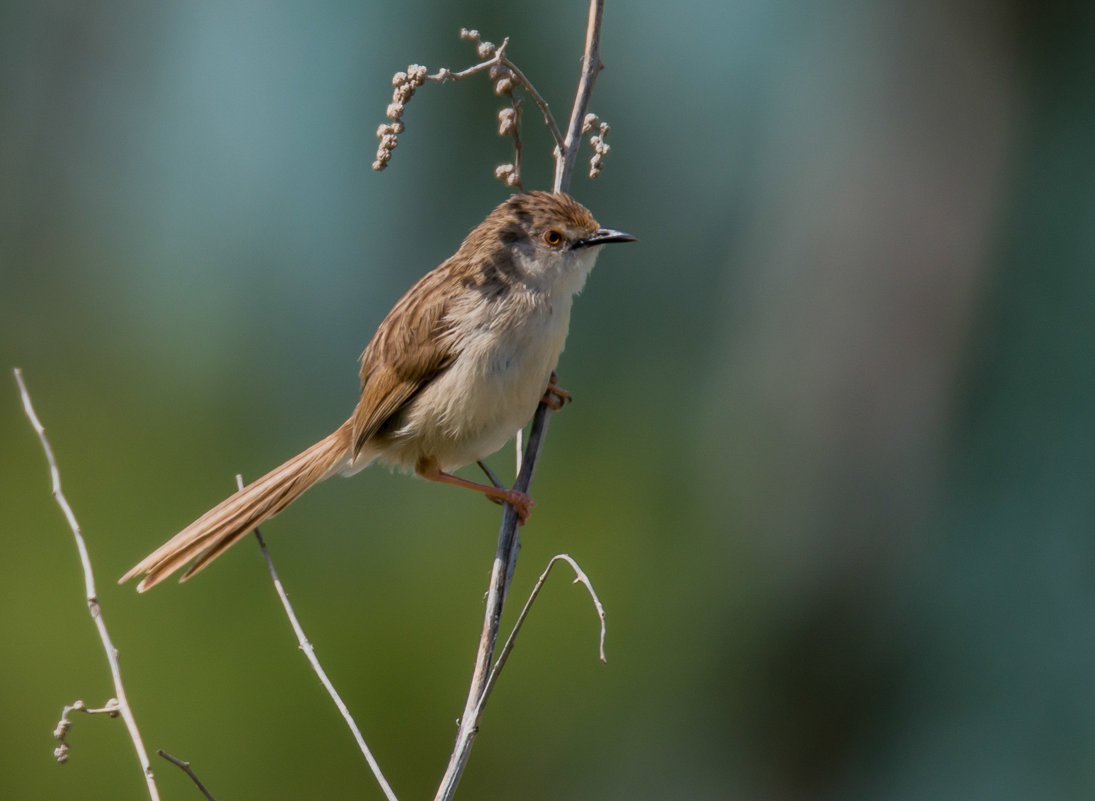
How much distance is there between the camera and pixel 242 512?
4238 mm

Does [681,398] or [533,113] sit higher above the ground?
[533,113]

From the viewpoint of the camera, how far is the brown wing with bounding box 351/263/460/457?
13.7ft

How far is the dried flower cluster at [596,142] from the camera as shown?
2.95 m

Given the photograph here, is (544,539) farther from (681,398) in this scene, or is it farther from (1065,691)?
(1065,691)

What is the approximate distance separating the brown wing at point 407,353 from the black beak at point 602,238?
51 centimetres

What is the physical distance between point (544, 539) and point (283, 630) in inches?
80.9

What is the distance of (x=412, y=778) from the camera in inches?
294

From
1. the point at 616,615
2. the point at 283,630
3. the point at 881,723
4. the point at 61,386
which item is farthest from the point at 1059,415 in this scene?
the point at 61,386

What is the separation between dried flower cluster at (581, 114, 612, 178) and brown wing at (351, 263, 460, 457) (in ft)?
4.03

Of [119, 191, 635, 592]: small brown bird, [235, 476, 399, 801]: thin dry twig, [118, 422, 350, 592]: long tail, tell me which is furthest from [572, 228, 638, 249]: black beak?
[235, 476, 399, 801]: thin dry twig

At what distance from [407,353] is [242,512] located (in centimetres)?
84

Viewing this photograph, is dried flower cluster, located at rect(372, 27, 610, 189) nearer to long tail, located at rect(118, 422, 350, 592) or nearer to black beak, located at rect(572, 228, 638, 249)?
black beak, located at rect(572, 228, 638, 249)

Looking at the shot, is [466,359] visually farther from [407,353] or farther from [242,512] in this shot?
[242,512]

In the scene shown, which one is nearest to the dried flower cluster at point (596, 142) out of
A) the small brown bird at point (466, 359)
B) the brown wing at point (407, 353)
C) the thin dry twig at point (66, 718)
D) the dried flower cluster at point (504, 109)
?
the dried flower cluster at point (504, 109)
